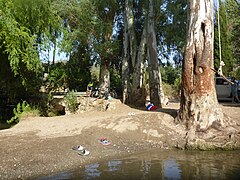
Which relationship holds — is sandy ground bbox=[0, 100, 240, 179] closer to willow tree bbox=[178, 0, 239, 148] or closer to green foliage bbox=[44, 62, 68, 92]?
willow tree bbox=[178, 0, 239, 148]

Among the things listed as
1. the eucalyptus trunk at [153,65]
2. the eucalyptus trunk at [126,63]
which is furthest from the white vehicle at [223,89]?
the eucalyptus trunk at [126,63]

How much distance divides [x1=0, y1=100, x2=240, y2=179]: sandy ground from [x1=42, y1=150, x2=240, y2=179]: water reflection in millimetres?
668

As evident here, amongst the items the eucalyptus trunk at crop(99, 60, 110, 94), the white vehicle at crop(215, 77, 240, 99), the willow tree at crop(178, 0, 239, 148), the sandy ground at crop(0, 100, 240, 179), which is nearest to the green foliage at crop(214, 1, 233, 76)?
the white vehicle at crop(215, 77, 240, 99)

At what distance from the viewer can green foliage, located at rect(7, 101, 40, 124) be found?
622 inches

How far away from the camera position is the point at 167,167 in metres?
7.86

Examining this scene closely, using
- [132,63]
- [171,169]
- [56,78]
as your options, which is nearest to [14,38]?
[171,169]

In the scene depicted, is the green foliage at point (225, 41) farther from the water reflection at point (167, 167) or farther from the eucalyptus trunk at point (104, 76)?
the water reflection at point (167, 167)

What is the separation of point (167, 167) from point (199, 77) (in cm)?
454

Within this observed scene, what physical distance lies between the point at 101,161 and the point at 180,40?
13064 mm

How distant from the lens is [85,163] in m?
8.42

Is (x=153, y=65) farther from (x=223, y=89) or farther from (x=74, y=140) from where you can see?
(x=74, y=140)

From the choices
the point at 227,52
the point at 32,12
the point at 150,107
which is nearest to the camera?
the point at 32,12

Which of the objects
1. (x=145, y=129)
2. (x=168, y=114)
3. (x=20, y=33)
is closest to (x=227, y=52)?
(x=168, y=114)

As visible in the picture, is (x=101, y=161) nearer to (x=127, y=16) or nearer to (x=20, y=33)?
(x=20, y=33)
